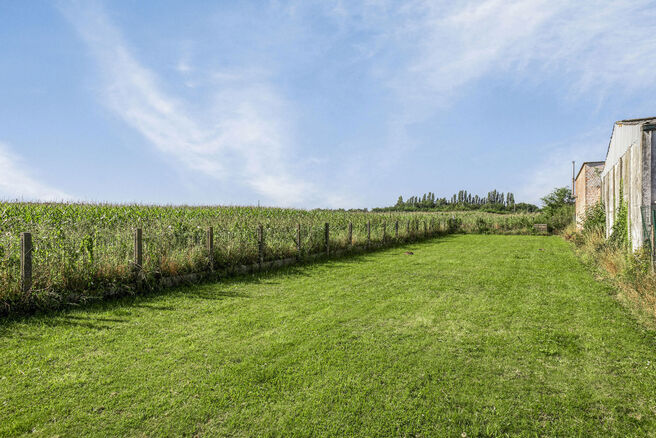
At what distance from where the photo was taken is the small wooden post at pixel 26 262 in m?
5.20

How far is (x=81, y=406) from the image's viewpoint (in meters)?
2.81

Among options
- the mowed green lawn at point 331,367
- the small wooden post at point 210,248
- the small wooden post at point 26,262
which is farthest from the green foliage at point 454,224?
the small wooden post at point 26,262

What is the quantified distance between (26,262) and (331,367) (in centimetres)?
494

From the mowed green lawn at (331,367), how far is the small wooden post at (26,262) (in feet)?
2.10

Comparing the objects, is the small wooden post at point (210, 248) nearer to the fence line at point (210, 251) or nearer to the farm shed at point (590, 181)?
the fence line at point (210, 251)

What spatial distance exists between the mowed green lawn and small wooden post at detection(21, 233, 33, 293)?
0.64 meters

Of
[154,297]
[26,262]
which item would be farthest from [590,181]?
[26,262]

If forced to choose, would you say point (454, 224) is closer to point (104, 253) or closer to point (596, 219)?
point (596, 219)

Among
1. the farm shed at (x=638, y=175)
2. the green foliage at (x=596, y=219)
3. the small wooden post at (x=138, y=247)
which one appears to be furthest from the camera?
Result: the green foliage at (x=596, y=219)

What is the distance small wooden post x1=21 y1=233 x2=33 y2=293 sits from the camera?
520 centimetres

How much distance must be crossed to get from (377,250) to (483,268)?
16.8 ft

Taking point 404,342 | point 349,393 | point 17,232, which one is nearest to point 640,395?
point 404,342

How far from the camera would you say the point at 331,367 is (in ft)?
11.0

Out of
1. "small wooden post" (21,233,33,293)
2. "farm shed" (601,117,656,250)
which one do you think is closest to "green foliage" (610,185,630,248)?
"farm shed" (601,117,656,250)
